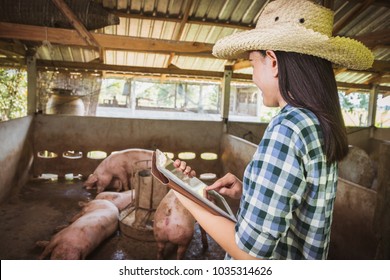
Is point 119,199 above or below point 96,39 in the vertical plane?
below

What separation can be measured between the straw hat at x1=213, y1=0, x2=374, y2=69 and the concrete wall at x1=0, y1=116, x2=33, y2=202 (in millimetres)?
4735

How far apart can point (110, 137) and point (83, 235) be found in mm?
3799

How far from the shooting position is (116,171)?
570 centimetres

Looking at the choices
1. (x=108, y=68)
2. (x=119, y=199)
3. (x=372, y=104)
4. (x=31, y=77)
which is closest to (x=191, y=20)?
(x=108, y=68)

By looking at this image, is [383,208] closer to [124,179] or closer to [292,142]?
[292,142]

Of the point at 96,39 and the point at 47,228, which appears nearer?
the point at 47,228

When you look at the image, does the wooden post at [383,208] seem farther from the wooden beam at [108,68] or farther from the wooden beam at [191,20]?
the wooden beam at [191,20]

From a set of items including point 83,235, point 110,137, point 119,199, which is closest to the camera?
Answer: point 83,235

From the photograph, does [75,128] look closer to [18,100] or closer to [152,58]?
[18,100]

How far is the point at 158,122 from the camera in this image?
6898 millimetres

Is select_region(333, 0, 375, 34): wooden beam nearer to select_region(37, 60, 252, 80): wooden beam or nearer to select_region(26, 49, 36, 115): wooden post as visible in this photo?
select_region(37, 60, 252, 80): wooden beam

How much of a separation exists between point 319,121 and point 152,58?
26.4 ft

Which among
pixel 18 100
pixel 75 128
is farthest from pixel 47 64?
pixel 18 100

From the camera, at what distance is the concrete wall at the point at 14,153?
470cm
